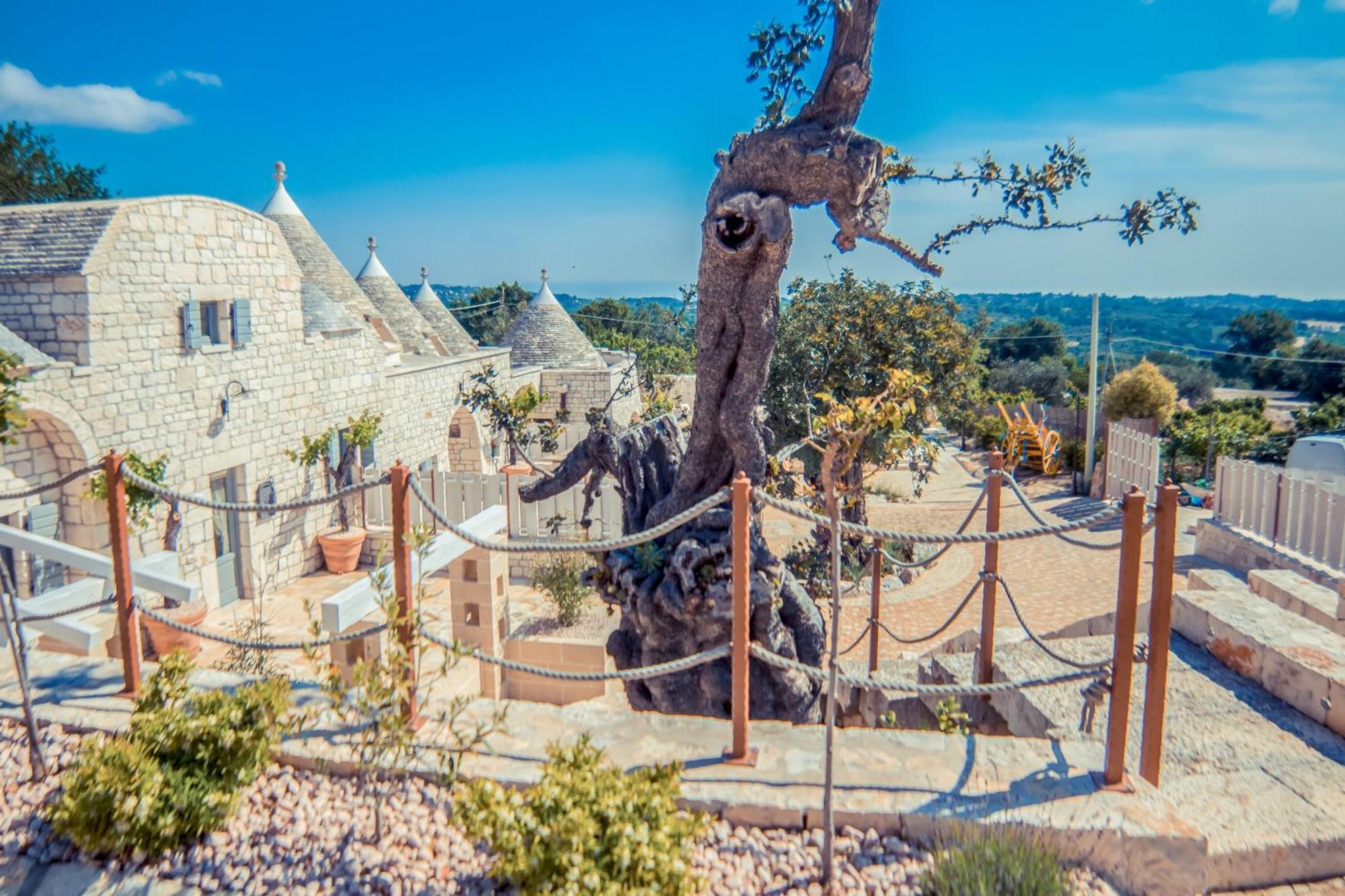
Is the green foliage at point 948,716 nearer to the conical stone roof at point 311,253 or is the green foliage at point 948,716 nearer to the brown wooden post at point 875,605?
the brown wooden post at point 875,605

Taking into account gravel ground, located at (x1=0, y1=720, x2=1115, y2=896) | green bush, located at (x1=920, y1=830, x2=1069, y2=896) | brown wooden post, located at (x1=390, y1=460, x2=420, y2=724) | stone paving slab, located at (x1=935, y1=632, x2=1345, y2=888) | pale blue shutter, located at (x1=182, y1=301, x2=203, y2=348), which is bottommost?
stone paving slab, located at (x1=935, y1=632, x2=1345, y2=888)

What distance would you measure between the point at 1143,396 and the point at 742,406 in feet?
62.8

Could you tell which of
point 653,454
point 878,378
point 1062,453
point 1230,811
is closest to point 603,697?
point 653,454

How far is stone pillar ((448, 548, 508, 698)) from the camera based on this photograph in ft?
23.2

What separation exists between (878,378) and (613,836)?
9.96m

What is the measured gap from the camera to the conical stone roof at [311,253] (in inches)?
686

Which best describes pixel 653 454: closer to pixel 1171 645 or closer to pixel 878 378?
pixel 1171 645

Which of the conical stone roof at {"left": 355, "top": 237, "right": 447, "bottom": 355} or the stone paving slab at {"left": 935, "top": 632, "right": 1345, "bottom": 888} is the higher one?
the conical stone roof at {"left": 355, "top": 237, "right": 447, "bottom": 355}

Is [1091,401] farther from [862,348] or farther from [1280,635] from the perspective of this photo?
[1280,635]

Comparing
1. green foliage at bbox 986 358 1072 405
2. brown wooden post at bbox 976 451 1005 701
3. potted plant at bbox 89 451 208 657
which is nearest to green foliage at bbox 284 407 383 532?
potted plant at bbox 89 451 208 657

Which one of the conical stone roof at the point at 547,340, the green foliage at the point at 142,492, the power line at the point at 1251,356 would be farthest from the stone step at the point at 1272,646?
the power line at the point at 1251,356

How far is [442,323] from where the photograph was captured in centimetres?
2431

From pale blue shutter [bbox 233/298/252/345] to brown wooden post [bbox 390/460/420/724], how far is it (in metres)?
10.5

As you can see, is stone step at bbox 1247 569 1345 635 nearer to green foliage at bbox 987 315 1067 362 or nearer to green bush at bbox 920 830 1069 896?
green bush at bbox 920 830 1069 896
